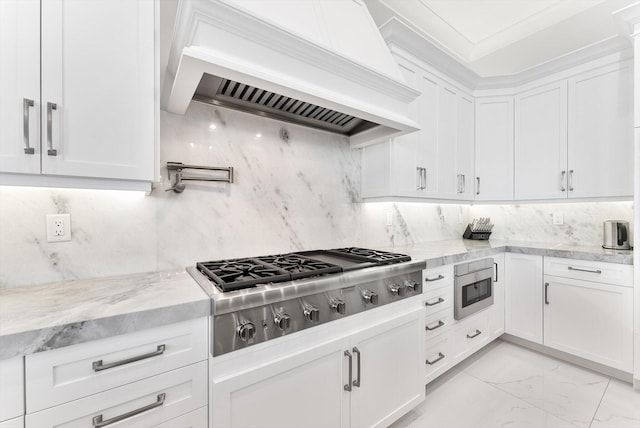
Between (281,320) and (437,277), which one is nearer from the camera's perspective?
(281,320)

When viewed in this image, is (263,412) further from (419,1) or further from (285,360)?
(419,1)

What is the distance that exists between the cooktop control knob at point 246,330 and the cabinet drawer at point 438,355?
1339 mm

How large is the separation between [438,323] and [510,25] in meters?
2.42

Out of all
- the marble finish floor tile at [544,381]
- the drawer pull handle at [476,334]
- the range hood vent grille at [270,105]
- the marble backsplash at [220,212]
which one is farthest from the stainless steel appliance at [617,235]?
the range hood vent grille at [270,105]

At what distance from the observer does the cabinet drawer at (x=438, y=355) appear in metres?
1.91

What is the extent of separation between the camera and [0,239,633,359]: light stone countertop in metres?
0.76

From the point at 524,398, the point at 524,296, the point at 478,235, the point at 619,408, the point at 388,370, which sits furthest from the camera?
the point at 478,235

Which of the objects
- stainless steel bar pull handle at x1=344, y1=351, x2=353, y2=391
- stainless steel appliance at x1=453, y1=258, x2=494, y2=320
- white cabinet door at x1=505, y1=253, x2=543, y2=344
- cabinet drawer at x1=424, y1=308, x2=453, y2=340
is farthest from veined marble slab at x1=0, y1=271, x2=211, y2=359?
white cabinet door at x1=505, y1=253, x2=543, y2=344

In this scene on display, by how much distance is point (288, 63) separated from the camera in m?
1.32

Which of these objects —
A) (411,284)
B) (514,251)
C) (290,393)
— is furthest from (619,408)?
(290,393)

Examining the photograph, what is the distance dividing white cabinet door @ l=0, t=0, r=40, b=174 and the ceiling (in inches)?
75.4

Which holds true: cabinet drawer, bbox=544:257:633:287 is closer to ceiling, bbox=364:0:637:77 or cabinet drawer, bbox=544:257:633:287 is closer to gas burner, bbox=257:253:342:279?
ceiling, bbox=364:0:637:77

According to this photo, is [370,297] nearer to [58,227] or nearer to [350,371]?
[350,371]

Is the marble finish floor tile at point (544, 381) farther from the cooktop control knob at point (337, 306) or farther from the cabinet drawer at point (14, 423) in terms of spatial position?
the cabinet drawer at point (14, 423)
